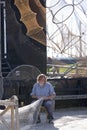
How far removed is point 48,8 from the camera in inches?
595

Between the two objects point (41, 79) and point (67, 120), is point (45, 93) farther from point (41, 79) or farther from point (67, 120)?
point (67, 120)

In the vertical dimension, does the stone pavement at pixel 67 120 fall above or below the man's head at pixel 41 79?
below

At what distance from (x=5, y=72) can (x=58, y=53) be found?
1682 mm

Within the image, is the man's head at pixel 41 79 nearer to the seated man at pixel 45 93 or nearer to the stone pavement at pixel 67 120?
the seated man at pixel 45 93

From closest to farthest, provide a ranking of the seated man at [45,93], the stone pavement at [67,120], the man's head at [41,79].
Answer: the stone pavement at [67,120] < the man's head at [41,79] < the seated man at [45,93]

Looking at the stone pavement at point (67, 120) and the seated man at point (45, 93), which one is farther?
the seated man at point (45, 93)

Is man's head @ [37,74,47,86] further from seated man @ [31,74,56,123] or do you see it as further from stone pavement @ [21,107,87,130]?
stone pavement @ [21,107,87,130]

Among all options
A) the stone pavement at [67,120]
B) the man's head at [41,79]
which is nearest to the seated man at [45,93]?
the man's head at [41,79]

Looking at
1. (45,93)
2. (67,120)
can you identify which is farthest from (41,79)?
(67,120)

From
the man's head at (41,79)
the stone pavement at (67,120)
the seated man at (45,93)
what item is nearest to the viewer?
the stone pavement at (67,120)

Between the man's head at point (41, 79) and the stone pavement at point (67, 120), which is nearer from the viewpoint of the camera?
the stone pavement at point (67, 120)

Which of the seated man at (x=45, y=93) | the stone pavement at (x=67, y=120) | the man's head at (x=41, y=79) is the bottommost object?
the stone pavement at (x=67, y=120)

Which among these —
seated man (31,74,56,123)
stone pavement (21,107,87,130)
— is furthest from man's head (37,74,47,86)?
stone pavement (21,107,87,130)

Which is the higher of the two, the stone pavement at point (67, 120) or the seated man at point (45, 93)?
the seated man at point (45, 93)
